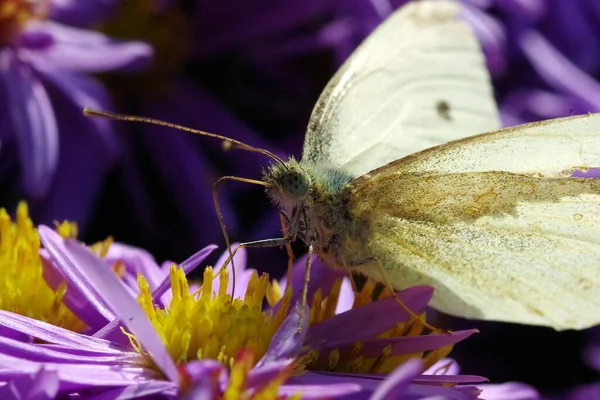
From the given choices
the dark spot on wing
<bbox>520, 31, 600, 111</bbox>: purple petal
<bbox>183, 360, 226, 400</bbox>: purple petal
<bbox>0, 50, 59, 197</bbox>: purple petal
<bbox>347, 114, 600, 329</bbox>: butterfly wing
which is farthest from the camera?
<bbox>520, 31, 600, 111</bbox>: purple petal

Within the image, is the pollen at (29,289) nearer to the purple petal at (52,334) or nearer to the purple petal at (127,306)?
the purple petal at (52,334)

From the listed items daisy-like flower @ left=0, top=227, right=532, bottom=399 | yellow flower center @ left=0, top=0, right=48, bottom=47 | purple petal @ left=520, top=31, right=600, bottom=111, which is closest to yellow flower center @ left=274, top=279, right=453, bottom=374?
daisy-like flower @ left=0, top=227, right=532, bottom=399

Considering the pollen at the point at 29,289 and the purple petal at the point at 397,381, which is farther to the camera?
the pollen at the point at 29,289

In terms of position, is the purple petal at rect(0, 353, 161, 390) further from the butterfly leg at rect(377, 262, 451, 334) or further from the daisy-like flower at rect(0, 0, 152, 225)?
the daisy-like flower at rect(0, 0, 152, 225)

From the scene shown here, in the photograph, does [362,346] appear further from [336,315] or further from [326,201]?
[326,201]

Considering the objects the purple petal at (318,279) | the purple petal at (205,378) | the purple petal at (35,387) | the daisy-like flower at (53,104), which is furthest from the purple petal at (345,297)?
the daisy-like flower at (53,104)
